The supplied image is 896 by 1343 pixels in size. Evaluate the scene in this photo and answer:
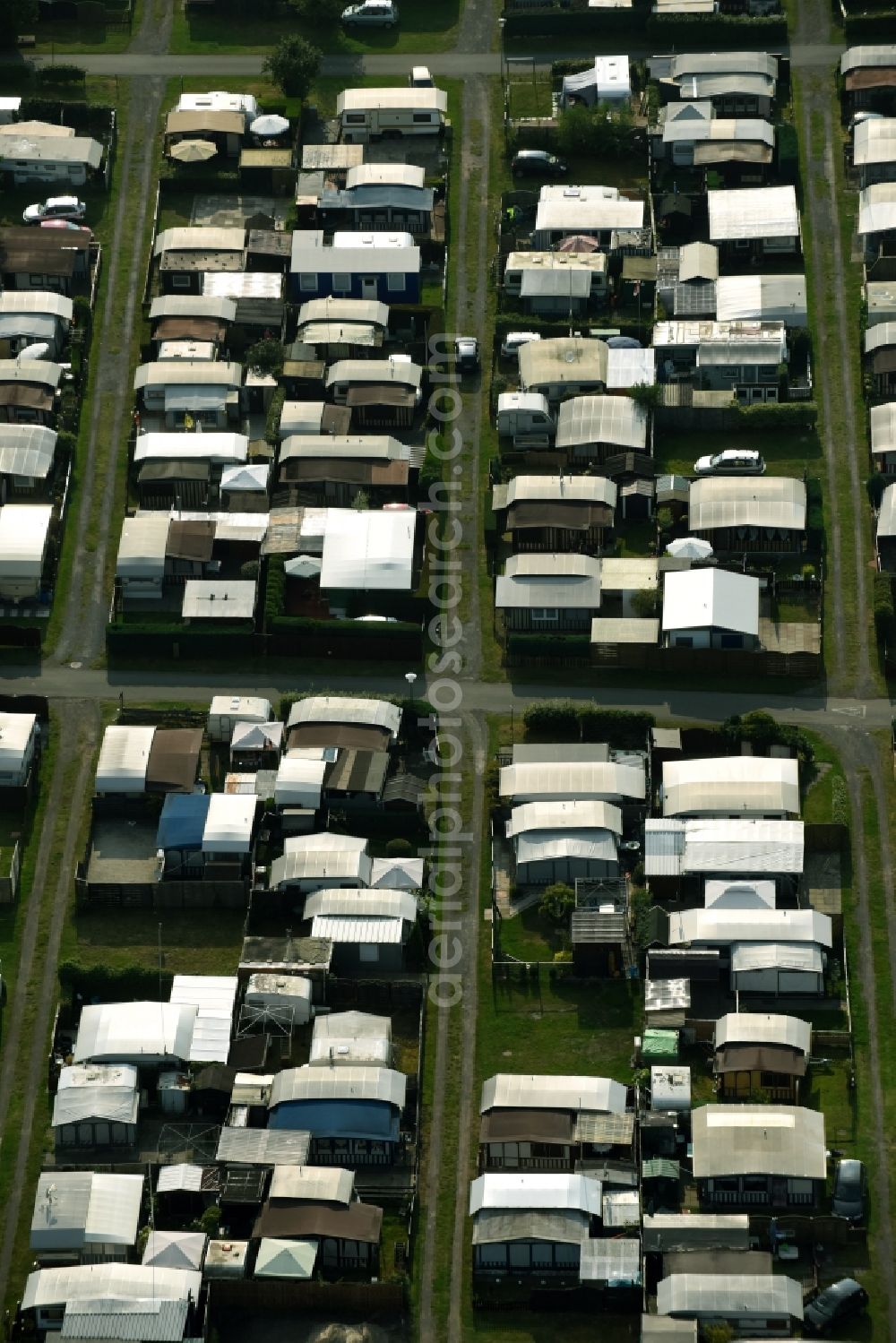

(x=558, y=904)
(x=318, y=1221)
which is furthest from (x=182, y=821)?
(x=318, y=1221)

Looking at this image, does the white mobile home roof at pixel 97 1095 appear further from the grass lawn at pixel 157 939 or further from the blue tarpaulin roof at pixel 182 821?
the blue tarpaulin roof at pixel 182 821

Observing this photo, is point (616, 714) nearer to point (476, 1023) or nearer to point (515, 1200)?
point (476, 1023)

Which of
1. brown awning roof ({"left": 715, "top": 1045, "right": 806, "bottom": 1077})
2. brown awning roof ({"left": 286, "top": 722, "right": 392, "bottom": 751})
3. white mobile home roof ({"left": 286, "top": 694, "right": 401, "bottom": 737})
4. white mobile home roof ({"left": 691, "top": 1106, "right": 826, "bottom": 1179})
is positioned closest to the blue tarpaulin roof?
brown awning roof ({"left": 286, "top": 722, "right": 392, "bottom": 751})

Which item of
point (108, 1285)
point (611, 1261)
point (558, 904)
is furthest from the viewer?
point (558, 904)

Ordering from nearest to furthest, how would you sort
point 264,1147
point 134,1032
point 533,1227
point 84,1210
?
point 533,1227
point 84,1210
point 264,1147
point 134,1032

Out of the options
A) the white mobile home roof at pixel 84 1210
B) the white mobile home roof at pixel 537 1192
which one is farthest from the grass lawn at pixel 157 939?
the white mobile home roof at pixel 537 1192

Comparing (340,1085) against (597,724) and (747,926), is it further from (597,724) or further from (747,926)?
(597,724)

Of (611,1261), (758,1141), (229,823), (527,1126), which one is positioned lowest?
(611,1261)

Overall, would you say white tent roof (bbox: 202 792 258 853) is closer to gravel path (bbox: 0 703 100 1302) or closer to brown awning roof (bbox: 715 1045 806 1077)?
gravel path (bbox: 0 703 100 1302)
